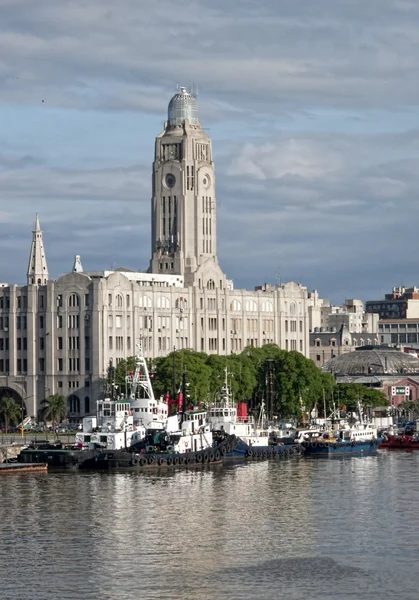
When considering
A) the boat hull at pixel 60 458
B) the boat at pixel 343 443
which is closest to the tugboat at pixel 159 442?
the boat hull at pixel 60 458

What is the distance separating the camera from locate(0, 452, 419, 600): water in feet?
270

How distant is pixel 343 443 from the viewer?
185 meters

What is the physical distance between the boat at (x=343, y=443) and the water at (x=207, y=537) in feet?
117

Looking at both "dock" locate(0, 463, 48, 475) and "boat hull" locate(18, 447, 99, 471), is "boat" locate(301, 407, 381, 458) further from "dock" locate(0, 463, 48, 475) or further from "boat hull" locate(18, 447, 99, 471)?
"dock" locate(0, 463, 48, 475)

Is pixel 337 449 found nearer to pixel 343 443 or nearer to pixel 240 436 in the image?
pixel 343 443

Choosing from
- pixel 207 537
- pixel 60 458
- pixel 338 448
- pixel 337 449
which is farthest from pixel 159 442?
pixel 207 537

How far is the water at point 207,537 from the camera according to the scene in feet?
270

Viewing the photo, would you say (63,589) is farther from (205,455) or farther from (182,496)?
(205,455)

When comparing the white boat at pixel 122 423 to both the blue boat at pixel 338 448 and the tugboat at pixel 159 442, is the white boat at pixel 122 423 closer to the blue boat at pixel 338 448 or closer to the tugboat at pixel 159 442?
the tugboat at pixel 159 442

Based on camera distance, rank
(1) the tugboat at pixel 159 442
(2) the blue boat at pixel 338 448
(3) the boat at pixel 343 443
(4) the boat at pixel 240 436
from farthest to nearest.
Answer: (3) the boat at pixel 343 443
(2) the blue boat at pixel 338 448
(4) the boat at pixel 240 436
(1) the tugboat at pixel 159 442

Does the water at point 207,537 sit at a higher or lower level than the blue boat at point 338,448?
A: lower

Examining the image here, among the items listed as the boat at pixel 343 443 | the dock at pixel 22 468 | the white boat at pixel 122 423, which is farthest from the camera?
the boat at pixel 343 443

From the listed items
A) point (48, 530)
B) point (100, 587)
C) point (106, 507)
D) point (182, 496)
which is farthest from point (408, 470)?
point (100, 587)

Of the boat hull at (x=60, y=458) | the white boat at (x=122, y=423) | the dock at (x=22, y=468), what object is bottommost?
the dock at (x=22, y=468)
